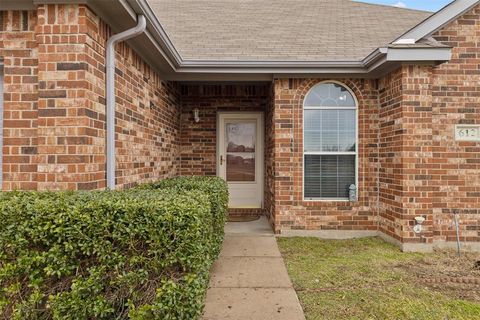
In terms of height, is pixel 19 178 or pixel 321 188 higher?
pixel 19 178

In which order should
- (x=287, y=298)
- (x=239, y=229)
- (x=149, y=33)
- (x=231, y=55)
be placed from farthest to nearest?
(x=239, y=229), (x=231, y=55), (x=149, y=33), (x=287, y=298)

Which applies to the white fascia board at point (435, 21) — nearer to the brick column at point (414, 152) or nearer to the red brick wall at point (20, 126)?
the brick column at point (414, 152)

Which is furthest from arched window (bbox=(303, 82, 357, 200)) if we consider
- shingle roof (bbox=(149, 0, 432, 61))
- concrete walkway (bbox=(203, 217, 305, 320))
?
concrete walkway (bbox=(203, 217, 305, 320))

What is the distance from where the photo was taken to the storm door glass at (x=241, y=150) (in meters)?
7.63

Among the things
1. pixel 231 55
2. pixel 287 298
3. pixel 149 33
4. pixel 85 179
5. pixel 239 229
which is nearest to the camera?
pixel 85 179

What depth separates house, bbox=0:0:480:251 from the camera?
2.95 metres

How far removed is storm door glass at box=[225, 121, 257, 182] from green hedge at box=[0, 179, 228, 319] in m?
5.32

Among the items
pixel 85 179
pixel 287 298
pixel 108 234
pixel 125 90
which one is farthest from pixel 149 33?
pixel 287 298

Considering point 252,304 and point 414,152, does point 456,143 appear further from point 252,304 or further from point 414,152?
point 252,304

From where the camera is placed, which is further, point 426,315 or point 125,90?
point 125,90

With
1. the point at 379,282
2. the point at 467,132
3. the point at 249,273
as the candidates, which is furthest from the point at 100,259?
the point at 467,132

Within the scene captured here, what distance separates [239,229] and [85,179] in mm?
3852

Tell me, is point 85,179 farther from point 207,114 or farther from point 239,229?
point 207,114

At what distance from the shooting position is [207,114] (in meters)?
7.47
